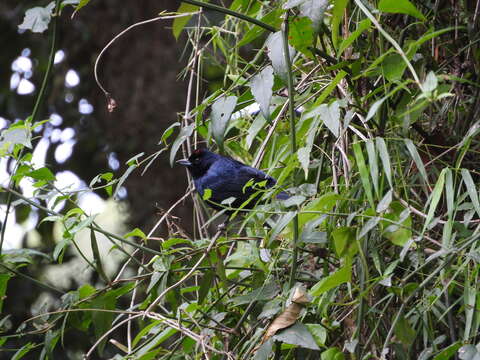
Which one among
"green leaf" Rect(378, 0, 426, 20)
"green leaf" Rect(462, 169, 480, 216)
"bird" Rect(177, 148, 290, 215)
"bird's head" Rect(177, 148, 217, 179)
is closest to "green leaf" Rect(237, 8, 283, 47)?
"green leaf" Rect(378, 0, 426, 20)

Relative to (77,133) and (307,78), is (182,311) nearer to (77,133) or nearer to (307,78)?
(307,78)

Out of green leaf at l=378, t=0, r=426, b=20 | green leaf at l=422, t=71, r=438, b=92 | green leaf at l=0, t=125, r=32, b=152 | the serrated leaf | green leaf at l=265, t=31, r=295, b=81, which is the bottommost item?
green leaf at l=0, t=125, r=32, b=152

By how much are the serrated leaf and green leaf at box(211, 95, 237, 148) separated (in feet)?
0.32

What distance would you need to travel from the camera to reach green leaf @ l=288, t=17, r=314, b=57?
1.86 meters

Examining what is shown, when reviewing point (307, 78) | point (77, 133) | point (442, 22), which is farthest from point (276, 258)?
point (77, 133)

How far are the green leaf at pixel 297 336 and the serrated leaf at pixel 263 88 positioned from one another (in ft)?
1.88

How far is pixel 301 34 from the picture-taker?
1.88 m

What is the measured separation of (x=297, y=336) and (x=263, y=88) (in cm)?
68

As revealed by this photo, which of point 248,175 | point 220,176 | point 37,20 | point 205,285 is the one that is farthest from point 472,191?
point 220,176

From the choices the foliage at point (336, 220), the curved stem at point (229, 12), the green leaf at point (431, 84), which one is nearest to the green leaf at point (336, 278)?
the foliage at point (336, 220)

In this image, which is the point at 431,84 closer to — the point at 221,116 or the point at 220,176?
the point at 221,116

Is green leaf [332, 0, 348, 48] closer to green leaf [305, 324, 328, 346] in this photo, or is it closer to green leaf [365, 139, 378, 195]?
green leaf [365, 139, 378, 195]

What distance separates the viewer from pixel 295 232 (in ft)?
5.89

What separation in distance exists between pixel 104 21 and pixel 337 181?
3.92 m
